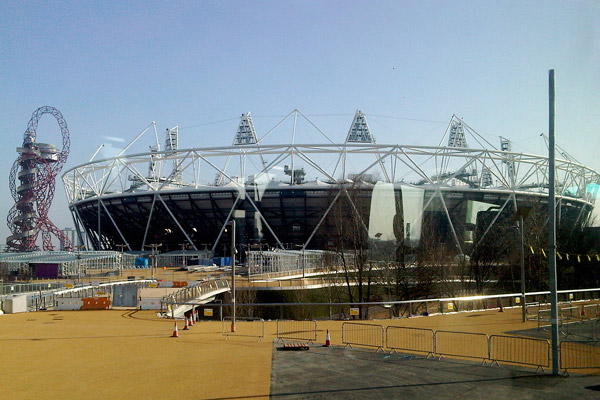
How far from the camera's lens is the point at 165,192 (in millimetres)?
55656

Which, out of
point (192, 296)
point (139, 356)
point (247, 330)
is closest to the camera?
point (139, 356)

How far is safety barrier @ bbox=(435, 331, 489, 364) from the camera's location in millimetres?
11539

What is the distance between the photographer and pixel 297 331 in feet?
51.5

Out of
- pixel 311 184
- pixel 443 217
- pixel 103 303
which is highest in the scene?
pixel 311 184

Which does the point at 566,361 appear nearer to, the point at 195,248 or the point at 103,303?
the point at 103,303

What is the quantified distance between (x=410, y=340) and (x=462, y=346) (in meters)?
1.56

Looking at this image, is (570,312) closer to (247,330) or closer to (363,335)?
(363,335)

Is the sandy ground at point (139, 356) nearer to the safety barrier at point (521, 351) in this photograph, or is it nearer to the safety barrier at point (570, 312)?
the safety barrier at point (570, 312)

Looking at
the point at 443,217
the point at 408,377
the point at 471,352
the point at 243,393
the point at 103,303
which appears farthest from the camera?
the point at 443,217

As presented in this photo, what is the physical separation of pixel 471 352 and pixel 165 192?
48067 millimetres

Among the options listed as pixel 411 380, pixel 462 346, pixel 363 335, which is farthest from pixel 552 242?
pixel 363 335

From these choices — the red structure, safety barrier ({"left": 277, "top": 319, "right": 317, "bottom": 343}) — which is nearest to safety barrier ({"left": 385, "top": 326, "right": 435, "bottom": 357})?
safety barrier ({"left": 277, "top": 319, "right": 317, "bottom": 343})

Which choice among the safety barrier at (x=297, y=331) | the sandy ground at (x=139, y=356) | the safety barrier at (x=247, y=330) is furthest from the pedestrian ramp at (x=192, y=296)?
the safety barrier at (x=297, y=331)

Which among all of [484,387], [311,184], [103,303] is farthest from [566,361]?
[311,184]
